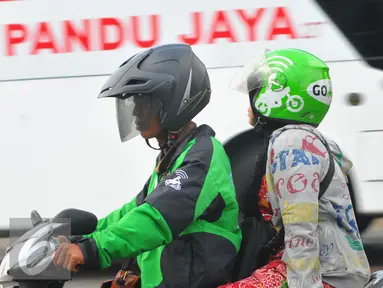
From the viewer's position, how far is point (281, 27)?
18.1 feet

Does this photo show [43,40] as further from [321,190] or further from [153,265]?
[321,190]

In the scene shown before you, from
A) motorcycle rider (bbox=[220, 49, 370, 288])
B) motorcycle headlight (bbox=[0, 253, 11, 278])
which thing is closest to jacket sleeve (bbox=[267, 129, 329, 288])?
motorcycle rider (bbox=[220, 49, 370, 288])

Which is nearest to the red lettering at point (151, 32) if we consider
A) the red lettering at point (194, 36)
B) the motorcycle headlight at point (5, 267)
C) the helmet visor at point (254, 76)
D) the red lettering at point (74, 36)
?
the red lettering at point (194, 36)

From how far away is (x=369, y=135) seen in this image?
559cm

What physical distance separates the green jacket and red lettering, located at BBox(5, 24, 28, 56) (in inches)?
129

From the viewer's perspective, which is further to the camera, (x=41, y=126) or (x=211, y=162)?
(x=41, y=126)

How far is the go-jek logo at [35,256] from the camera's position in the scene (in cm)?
242

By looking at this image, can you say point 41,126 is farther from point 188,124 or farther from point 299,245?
point 299,245

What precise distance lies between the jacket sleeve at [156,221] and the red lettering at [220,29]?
10.1ft

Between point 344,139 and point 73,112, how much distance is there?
188 cm

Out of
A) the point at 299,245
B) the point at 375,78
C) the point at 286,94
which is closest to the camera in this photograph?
the point at 299,245

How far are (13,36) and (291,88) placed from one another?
340 centimetres

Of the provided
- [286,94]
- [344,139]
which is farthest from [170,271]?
[344,139]

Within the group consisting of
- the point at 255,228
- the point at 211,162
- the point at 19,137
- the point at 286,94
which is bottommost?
the point at 19,137
